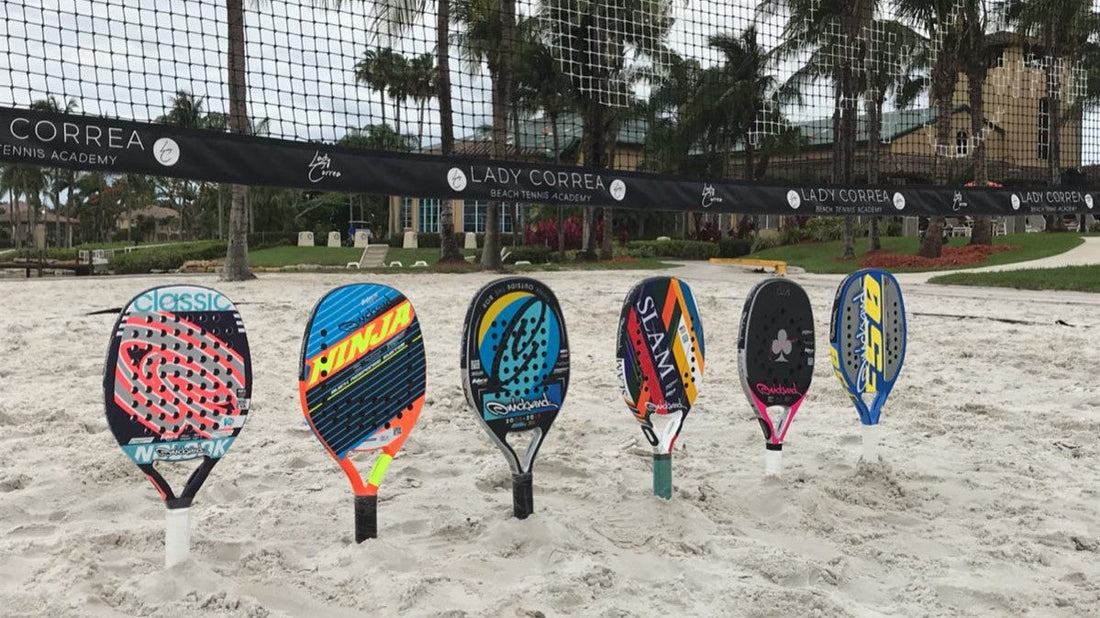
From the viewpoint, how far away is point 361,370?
230cm

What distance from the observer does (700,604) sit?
6.62 feet

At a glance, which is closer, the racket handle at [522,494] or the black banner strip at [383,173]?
the racket handle at [522,494]

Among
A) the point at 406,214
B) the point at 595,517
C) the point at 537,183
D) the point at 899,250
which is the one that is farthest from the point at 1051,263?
the point at 406,214

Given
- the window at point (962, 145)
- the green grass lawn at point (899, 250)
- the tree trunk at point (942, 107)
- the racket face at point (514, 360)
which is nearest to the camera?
the racket face at point (514, 360)

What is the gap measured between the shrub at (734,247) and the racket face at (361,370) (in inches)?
1026

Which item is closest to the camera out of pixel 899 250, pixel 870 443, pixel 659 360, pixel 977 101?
pixel 659 360

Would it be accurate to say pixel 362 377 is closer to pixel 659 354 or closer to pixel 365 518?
pixel 365 518

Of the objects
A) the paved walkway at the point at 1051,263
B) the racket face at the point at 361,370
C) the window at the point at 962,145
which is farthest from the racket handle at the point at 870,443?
the window at the point at 962,145

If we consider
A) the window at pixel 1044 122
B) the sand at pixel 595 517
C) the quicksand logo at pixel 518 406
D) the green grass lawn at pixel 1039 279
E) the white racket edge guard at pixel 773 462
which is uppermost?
the window at pixel 1044 122

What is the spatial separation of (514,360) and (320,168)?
2.12 metres

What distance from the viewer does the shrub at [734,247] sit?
91.9 feet

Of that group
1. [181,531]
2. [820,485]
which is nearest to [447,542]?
[181,531]

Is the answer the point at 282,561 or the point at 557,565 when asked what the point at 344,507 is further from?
the point at 557,565

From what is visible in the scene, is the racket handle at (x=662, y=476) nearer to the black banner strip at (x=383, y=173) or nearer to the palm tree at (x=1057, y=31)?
the black banner strip at (x=383, y=173)
